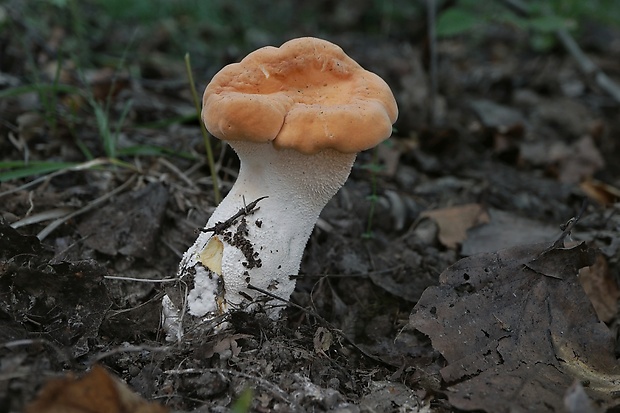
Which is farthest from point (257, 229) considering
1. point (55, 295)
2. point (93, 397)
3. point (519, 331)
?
point (519, 331)

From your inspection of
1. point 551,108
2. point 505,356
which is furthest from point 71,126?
point 551,108

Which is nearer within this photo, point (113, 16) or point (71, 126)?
point (71, 126)

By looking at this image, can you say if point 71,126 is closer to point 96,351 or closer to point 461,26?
point 96,351

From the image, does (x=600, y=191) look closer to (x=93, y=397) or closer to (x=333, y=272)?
(x=333, y=272)

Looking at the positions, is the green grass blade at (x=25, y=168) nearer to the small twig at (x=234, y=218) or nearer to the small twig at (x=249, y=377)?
the small twig at (x=234, y=218)

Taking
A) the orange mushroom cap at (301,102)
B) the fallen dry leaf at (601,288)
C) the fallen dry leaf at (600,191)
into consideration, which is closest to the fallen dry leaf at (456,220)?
the fallen dry leaf at (601,288)

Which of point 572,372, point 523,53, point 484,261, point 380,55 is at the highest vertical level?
point 484,261

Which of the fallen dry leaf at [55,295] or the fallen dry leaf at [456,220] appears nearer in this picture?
the fallen dry leaf at [55,295]
